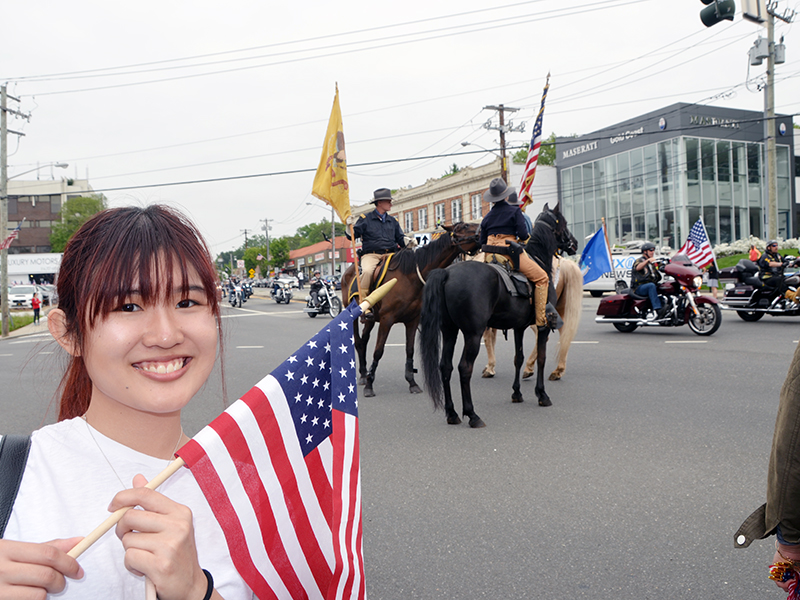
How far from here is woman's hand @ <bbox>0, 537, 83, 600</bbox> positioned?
0.94 metres

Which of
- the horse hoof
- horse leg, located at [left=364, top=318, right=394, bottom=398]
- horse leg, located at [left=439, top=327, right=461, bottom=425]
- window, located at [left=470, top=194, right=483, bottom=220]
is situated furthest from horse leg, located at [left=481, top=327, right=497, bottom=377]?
window, located at [left=470, top=194, right=483, bottom=220]

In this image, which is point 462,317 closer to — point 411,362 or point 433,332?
point 433,332

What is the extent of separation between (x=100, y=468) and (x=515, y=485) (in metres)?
3.39

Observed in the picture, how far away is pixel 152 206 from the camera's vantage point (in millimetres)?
1449

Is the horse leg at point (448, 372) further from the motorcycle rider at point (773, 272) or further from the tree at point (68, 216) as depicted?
the tree at point (68, 216)

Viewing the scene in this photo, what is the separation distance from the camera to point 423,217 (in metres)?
56.1

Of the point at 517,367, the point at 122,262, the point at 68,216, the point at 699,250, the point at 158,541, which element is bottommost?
the point at 517,367

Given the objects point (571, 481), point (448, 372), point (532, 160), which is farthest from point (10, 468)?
point (532, 160)

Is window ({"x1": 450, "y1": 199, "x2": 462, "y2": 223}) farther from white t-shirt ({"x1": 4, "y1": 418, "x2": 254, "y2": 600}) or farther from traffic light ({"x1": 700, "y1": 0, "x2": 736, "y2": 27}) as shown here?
white t-shirt ({"x1": 4, "y1": 418, "x2": 254, "y2": 600})

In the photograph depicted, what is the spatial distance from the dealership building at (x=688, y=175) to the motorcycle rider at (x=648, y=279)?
22173mm

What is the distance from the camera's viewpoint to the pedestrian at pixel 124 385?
1173 mm

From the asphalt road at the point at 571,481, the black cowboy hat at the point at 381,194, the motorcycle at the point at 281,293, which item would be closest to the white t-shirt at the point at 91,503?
the asphalt road at the point at 571,481

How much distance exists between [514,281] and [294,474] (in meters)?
5.26

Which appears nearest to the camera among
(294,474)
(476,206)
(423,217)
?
(294,474)
